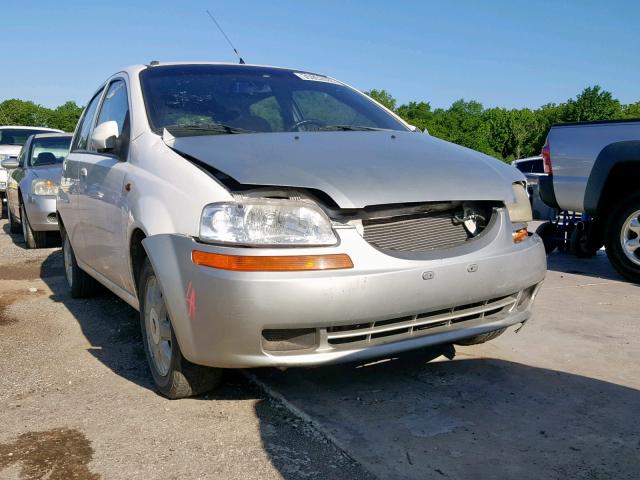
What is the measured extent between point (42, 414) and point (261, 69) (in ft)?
8.38

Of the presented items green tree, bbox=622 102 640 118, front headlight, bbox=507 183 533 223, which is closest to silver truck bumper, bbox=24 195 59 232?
front headlight, bbox=507 183 533 223

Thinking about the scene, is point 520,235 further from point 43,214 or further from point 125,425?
point 43,214

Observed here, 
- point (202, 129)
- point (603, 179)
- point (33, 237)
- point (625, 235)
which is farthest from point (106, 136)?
point (33, 237)

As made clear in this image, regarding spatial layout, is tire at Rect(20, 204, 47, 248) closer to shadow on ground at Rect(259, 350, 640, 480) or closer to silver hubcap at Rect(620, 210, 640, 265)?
shadow on ground at Rect(259, 350, 640, 480)

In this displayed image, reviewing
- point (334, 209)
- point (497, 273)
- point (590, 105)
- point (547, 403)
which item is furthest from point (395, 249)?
point (590, 105)

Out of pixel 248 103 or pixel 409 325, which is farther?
pixel 248 103

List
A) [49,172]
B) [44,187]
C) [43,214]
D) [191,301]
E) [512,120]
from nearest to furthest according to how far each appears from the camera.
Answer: [191,301] < [43,214] < [44,187] < [49,172] < [512,120]

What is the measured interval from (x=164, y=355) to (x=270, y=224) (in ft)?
3.34

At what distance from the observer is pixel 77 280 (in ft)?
18.7

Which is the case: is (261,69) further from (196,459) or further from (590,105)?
(590,105)

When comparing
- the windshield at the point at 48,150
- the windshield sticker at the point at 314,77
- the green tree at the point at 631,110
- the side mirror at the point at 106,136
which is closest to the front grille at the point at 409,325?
the side mirror at the point at 106,136

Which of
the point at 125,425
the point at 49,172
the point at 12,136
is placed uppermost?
A: the point at 12,136

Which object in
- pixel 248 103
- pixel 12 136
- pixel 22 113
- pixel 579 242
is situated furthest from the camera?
pixel 22 113

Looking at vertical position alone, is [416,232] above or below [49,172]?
above
